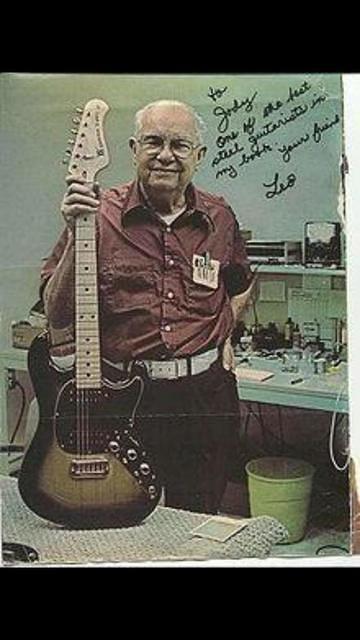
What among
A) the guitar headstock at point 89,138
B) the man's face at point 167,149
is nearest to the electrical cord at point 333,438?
the man's face at point 167,149

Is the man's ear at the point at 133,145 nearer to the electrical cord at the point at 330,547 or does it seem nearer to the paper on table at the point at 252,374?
the paper on table at the point at 252,374

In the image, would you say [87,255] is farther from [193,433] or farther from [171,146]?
[193,433]

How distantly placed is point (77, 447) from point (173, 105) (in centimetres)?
56

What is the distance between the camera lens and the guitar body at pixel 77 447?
1.72 metres

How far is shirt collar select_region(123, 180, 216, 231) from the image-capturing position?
1.72m

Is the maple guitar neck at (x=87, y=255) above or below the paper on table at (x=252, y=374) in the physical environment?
above

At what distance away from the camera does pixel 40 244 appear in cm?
171

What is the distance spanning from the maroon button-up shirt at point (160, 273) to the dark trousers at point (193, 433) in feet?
0.19

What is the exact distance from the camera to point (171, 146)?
1715 millimetres

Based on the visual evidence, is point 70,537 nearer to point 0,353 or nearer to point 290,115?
point 0,353
